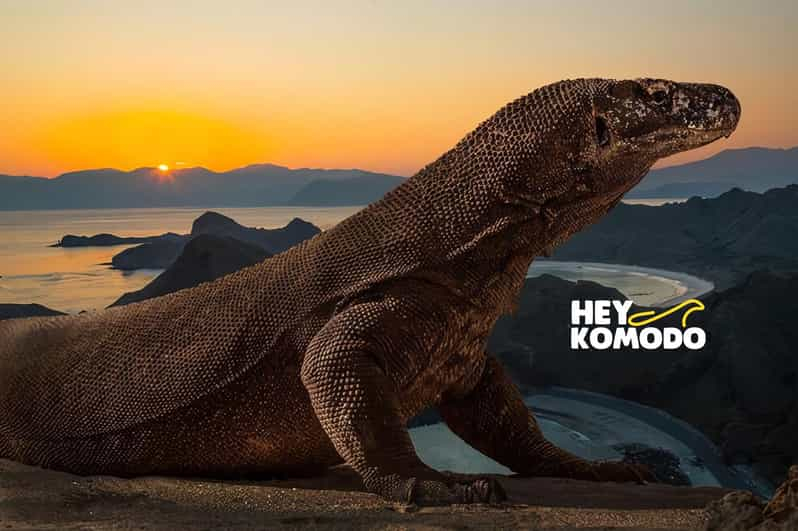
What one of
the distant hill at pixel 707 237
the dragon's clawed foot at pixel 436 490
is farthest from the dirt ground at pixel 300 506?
the distant hill at pixel 707 237

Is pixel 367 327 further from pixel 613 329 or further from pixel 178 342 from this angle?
pixel 613 329

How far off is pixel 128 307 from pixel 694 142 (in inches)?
156

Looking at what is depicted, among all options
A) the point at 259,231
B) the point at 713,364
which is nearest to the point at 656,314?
the point at 713,364

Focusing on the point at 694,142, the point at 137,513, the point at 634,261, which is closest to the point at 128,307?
the point at 137,513

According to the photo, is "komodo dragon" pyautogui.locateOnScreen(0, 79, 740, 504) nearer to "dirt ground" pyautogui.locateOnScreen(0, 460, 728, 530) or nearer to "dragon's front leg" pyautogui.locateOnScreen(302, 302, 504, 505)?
"dragon's front leg" pyautogui.locateOnScreen(302, 302, 504, 505)

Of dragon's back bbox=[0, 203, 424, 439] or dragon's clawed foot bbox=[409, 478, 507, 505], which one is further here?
dragon's back bbox=[0, 203, 424, 439]

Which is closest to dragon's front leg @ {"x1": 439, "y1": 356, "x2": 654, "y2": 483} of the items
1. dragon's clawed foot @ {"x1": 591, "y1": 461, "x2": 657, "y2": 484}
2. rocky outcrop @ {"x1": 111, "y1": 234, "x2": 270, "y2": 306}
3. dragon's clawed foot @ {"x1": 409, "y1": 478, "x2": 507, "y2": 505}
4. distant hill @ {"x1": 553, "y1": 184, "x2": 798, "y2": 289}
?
dragon's clawed foot @ {"x1": 591, "y1": 461, "x2": 657, "y2": 484}

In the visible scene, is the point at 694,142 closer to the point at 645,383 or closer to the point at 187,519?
the point at 187,519

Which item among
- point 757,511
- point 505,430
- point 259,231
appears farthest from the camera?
point 259,231

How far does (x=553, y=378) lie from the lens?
16.8 meters

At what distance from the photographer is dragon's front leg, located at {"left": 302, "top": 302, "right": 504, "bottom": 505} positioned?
3.92 meters

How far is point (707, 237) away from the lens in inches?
816

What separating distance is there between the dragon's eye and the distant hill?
43.8 ft

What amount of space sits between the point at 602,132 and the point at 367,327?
1.74 meters
